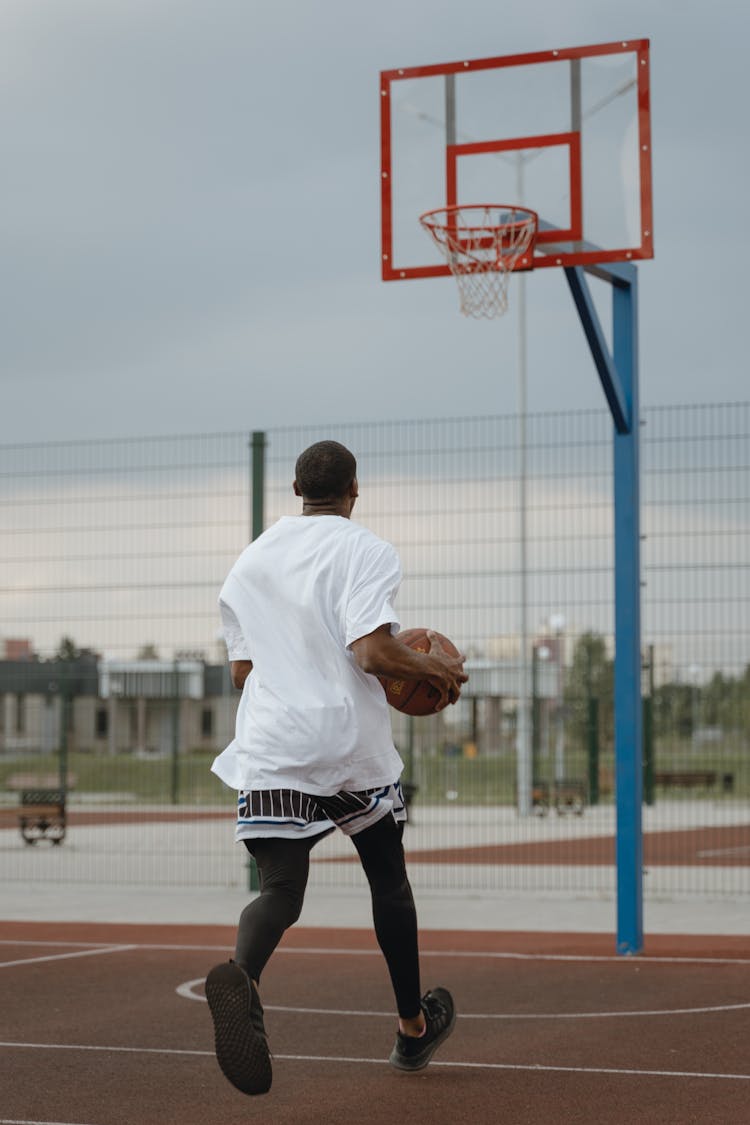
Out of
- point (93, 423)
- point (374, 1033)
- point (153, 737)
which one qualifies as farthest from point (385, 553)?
point (153, 737)

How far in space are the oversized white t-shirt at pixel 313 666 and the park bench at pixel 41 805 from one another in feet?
49.4

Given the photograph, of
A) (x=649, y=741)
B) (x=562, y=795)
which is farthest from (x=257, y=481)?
(x=562, y=795)

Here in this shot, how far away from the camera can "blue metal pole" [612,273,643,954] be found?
9.62 meters

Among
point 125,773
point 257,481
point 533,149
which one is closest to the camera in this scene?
point 533,149

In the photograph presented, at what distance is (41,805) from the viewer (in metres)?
20.5

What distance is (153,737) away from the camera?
68.3 feet

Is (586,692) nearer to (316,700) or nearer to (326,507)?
(326,507)

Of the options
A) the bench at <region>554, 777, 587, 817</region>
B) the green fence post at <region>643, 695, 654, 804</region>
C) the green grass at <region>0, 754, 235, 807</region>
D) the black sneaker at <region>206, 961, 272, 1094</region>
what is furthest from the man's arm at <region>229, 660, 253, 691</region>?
the green grass at <region>0, 754, 235, 807</region>

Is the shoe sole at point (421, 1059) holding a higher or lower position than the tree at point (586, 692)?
lower

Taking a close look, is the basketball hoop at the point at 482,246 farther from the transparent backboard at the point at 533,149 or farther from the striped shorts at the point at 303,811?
the striped shorts at the point at 303,811

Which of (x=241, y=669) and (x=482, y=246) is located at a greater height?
(x=482, y=246)

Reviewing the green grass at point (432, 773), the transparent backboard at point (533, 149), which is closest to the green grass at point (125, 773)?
the green grass at point (432, 773)

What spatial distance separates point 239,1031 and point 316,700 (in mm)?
1020

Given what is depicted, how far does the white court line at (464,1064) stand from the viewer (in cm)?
588
